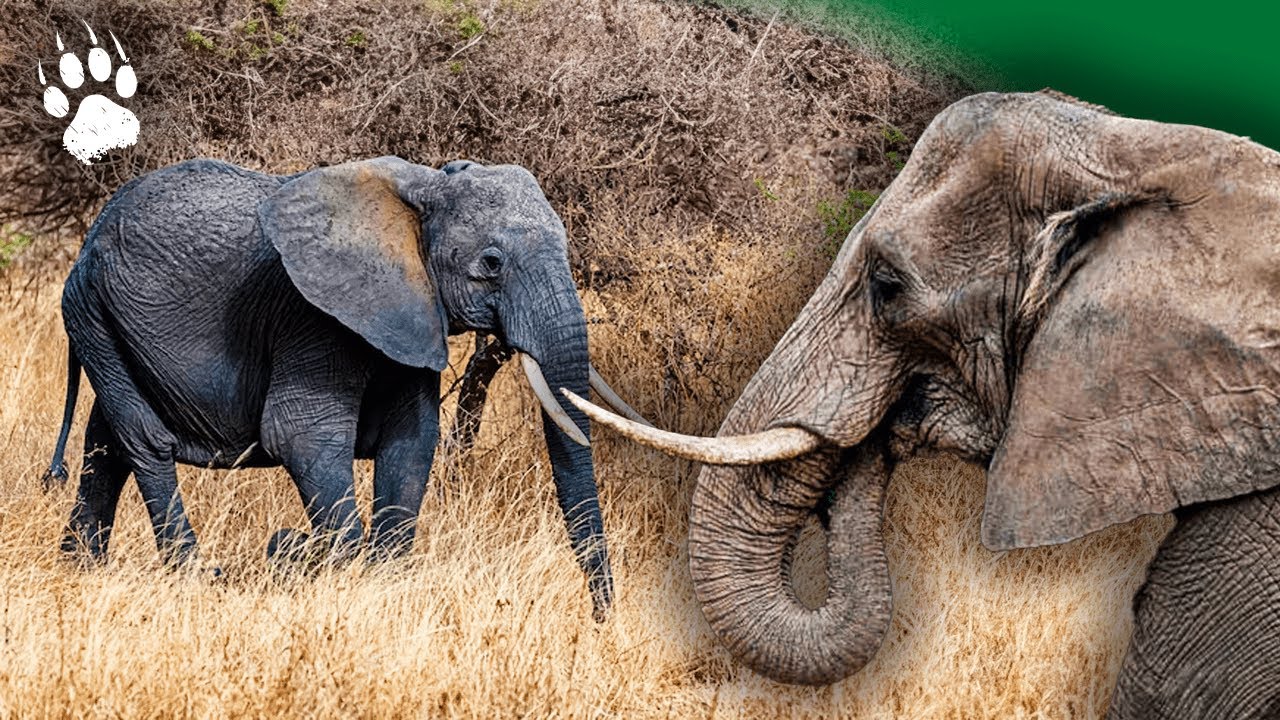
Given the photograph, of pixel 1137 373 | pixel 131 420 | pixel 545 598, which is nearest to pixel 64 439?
pixel 131 420

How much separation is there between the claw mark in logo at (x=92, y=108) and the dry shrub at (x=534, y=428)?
0.11m

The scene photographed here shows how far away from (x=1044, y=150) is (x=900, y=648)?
7.47 feet

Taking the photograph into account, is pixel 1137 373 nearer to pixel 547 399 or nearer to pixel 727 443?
pixel 727 443

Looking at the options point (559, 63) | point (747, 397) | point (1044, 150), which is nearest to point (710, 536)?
point (747, 397)

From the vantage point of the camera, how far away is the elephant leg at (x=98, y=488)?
7375 millimetres

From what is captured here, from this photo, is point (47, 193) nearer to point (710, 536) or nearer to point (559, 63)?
point (559, 63)

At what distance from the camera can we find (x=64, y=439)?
24.5 feet

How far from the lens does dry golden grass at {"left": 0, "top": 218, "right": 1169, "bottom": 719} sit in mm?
5359

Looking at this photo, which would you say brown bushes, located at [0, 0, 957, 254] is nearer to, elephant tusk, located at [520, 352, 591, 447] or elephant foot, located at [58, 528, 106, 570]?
elephant tusk, located at [520, 352, 591, 447]

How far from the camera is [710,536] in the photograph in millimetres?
4945

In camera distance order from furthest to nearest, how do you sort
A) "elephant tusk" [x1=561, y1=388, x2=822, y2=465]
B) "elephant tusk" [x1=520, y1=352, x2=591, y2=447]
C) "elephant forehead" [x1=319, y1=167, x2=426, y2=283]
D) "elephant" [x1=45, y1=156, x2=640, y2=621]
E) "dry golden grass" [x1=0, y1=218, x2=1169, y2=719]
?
"elephant forehead" [x1=319, y1=167, x2=426, y2=283]
"elephant" [x1=45, y1=156, x2=640, y2=621]
"elephant tusk" [x1=520, y1=352, x2=591, y2=447]
"dry golden grass" [x1=0, y1=218, x2=1169, y2=719]
"elephant tusk" [x1=561, y1=388, x2=822, y2=465]

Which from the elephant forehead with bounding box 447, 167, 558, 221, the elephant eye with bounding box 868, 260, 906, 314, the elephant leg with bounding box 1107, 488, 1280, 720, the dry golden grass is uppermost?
the elephant eye with bounding box 868, 260, 906, 314

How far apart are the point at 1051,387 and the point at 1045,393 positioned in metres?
0.02

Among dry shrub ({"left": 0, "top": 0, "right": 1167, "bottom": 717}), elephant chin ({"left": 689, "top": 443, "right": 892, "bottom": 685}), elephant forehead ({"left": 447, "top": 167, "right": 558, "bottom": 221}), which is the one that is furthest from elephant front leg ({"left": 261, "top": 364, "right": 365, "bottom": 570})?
elephant chin ({"left": 689, "top": 443, "right": 892, "bottom": 685})
